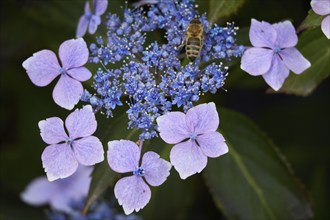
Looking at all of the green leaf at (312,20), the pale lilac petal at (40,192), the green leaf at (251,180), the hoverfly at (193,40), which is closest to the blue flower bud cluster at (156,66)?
the hoverfly at (193,40)

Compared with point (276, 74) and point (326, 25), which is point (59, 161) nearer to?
point (276, 74)

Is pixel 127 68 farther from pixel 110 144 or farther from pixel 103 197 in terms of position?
pixel 103 197

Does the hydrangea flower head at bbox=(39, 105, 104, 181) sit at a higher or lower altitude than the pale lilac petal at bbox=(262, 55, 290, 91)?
higher

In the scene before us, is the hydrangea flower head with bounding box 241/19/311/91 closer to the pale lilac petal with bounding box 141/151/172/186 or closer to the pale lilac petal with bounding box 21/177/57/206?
the pale lilac petal with bounding box 141/151/172/186

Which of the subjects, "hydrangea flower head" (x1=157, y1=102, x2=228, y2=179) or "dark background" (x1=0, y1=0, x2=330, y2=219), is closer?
"hydrangea flower head" (x1=157, y1=102, x2=228, y2=179)

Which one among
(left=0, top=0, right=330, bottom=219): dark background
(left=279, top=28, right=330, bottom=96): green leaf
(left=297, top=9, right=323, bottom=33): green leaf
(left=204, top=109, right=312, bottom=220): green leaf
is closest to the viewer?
(left=297, top=9, right=323, bottom=33): green leaf

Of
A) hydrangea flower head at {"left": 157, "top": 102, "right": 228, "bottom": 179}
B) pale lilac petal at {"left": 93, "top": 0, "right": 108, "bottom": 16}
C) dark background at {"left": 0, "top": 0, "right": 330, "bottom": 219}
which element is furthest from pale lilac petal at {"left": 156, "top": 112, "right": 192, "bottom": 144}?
dark background at {"left": 0, "top": 0, "right": 330, "bottom": 219}

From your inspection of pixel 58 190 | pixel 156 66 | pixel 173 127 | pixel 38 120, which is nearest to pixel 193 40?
pixel 156 66
